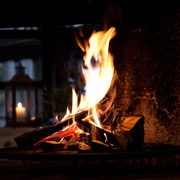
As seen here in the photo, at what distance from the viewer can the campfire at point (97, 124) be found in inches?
74.5

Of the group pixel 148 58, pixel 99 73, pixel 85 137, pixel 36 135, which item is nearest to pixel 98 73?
pixel 99 73

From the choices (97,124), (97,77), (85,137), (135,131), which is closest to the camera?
(135,131)

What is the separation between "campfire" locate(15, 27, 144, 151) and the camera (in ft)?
6.21

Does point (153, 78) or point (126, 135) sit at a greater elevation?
point (153, 78)

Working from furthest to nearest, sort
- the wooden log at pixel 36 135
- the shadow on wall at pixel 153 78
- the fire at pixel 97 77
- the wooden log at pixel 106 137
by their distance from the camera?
the fire at pixel 97 77 < the shadow on wall at pixel 153 78 < the wooden log at pixel 36 135 < the wooden log at pixel 106 137

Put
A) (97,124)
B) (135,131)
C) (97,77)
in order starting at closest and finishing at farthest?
(135,131), (97,124), (97,77)

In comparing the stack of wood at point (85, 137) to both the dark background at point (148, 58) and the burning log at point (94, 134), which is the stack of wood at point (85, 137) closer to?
the burning log at point (94, 134)

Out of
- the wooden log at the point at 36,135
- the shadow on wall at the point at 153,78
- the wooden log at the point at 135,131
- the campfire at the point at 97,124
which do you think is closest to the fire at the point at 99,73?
the campfire at the point at 97,124

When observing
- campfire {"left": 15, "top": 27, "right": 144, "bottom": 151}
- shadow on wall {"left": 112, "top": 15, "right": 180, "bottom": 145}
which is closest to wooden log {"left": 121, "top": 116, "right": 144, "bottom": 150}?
campfire {"left": 15, "top": 27, "right": 144, "bottom": 151}

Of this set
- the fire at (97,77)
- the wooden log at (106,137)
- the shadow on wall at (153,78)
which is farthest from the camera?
the fire at (97,77)

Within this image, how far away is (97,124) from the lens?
216 cm

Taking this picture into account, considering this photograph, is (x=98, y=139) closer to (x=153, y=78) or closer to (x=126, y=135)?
(x=126, y=135)

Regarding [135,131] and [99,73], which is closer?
[135,131]

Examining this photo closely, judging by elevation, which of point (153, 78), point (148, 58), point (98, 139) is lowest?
point (98, 139)
